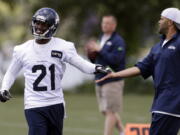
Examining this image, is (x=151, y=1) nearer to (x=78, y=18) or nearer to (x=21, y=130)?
(x=78, y=18)

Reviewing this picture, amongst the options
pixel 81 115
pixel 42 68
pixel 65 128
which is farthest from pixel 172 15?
pixel 81 115

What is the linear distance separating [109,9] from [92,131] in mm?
11799

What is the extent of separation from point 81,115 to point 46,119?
8.70 meters

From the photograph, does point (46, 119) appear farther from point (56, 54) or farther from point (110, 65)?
point (110, 65)

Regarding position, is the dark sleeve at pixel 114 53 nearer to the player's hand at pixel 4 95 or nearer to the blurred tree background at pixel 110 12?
the player's hand at pixel 4 95

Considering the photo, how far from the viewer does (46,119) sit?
328 inches

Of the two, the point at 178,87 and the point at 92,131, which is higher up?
the point at 178,87

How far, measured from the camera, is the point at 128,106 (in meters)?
19.5

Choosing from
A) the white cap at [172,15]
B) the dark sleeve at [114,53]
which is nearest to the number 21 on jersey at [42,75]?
the white cap at [172,15]

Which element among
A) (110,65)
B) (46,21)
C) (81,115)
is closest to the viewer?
(46,21)

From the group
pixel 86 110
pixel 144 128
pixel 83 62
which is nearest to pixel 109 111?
pixel 144 128

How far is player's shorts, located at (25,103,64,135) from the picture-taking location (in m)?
8.25

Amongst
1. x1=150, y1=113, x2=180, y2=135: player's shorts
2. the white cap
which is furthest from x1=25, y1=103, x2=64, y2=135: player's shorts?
the white cap

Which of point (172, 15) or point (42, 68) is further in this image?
point (42, 68)
